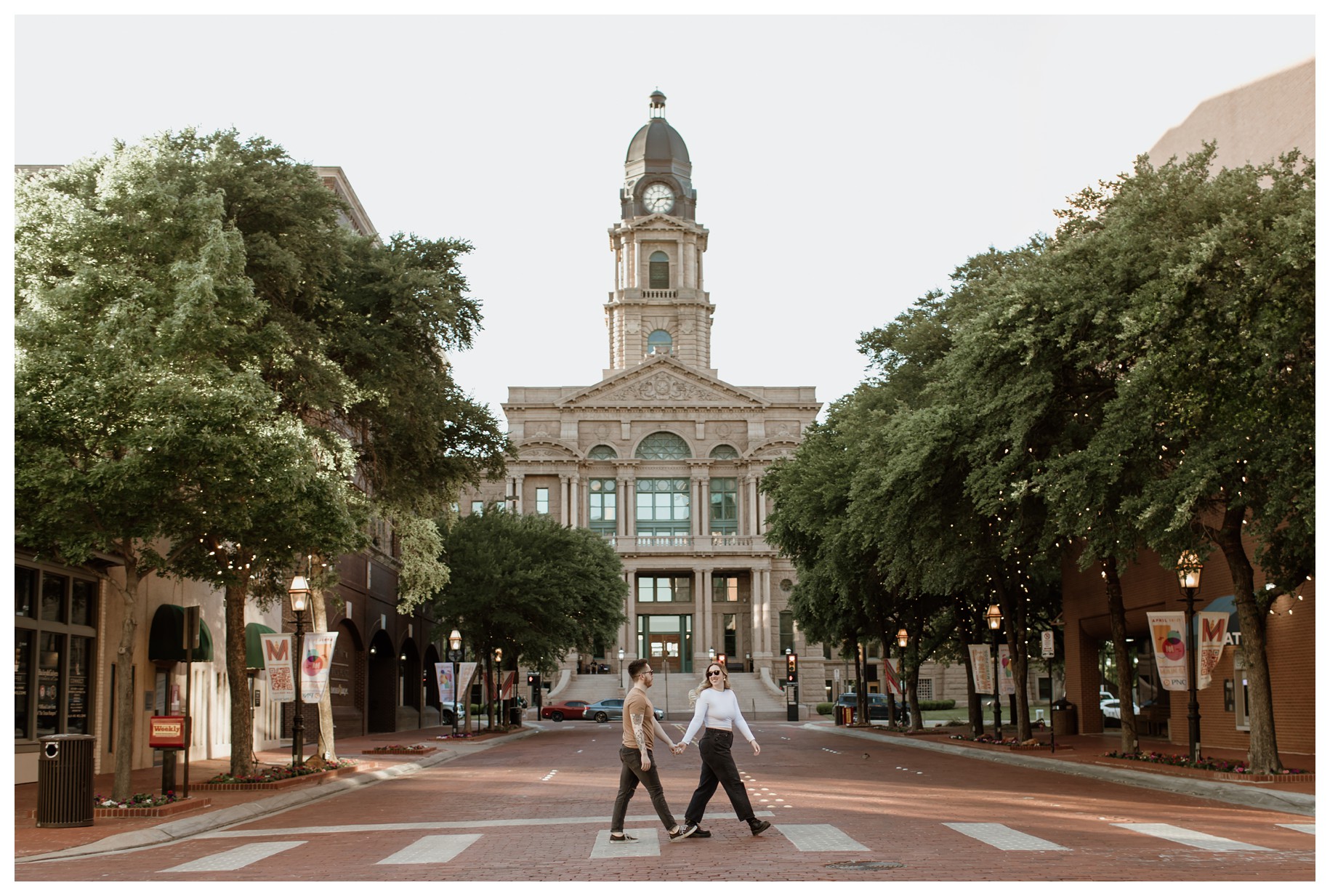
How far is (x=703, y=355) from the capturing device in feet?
350

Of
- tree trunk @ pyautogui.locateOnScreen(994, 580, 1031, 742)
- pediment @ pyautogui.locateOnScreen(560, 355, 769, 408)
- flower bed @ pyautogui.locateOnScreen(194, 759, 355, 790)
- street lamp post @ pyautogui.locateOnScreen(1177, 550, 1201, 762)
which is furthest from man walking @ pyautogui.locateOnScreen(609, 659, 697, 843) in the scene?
pediment @ pyautogui.locateOnScreen(560, 355, 769, 408)

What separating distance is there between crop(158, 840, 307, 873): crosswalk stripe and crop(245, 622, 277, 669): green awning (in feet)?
66.9

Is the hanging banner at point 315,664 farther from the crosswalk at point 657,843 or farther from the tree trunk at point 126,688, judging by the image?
the crosswalk at point 657,843

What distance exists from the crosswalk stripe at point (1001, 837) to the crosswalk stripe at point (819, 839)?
A: 123 centimetres

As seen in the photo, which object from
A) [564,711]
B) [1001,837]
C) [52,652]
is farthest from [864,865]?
[564,711]

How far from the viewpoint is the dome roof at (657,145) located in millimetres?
113000

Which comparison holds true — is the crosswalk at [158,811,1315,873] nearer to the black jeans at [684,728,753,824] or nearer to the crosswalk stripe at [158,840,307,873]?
the crosswalk stripe at [158,840,307,873]

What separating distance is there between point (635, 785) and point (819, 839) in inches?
71.9

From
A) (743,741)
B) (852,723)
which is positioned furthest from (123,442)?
(852,723)

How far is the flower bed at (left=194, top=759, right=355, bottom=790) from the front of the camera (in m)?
22.5

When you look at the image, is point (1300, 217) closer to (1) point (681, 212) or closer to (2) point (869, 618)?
(2) point (869, 618)

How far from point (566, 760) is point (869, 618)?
61.5 ft

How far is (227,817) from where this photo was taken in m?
18.2

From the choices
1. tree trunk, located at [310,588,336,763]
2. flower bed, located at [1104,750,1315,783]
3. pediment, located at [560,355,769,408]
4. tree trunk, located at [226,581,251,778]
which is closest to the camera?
flower bed, located at [1104,750,1315,783]
